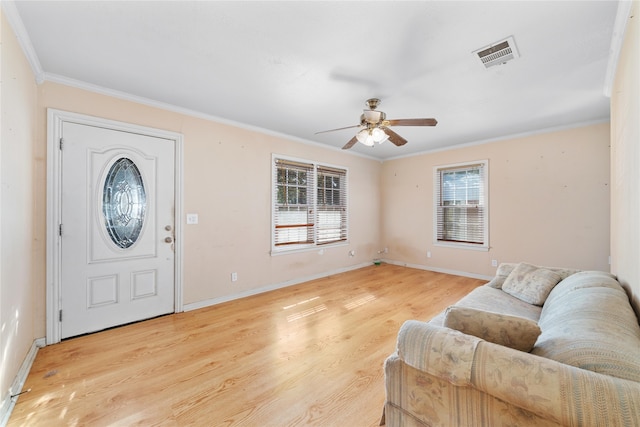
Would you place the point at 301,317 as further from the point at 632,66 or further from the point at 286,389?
the point at 632,66

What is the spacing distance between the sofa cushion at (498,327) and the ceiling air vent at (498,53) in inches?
78.3

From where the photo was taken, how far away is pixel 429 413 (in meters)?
1.13

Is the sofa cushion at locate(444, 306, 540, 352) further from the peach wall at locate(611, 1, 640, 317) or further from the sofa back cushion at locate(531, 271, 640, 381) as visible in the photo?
the peach wall at locate(611, 1, 640, 317)

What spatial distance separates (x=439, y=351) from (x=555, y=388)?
0.35m

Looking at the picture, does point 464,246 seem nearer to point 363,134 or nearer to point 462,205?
point 462,205

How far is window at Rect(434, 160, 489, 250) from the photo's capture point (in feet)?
15.6

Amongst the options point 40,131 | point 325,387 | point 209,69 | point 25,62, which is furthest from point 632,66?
point 40,131

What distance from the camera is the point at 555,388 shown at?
0.85 m

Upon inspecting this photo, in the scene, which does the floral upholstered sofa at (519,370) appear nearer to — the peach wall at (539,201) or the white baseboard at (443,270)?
→ the peach wall at (539,201)

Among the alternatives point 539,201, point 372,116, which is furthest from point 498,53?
point 539,201

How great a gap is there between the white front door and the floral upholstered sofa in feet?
9.48

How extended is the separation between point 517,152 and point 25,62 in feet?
19.6

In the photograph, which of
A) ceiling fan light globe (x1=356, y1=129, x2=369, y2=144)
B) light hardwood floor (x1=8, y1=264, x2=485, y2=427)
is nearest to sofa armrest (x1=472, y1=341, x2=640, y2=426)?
light hardwood floor (x1=8, y1=264, x2=485, y2=427)

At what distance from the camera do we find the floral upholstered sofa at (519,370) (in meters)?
0.82
